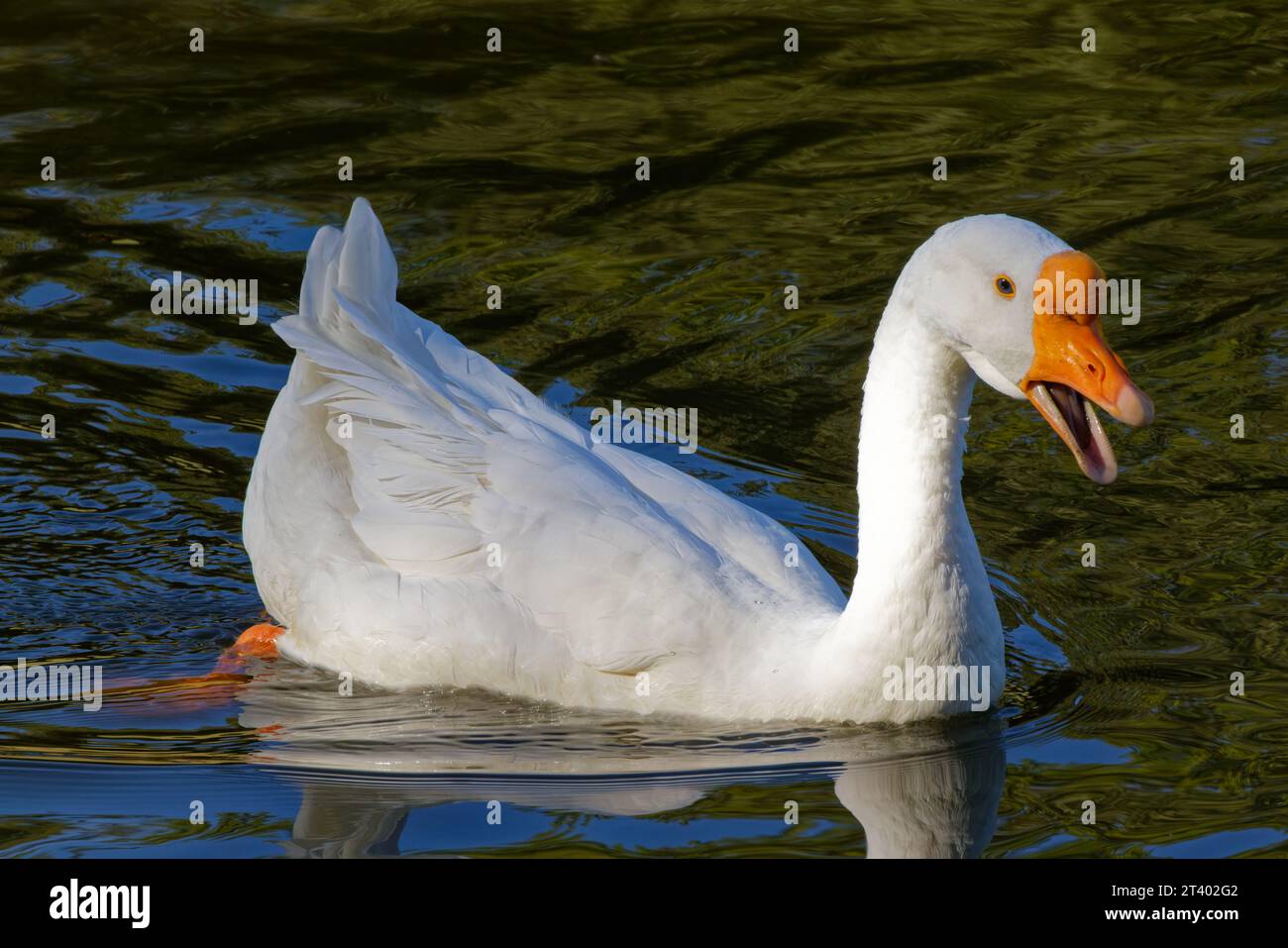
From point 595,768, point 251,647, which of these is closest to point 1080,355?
point 595,768

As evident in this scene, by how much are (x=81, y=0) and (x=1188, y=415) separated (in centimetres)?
986

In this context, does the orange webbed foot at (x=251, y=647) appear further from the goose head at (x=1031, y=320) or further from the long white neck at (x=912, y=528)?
the goose head at (x=1031, y=320)

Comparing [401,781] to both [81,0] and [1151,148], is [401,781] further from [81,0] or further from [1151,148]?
[81,0]

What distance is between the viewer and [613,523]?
22.6 ft

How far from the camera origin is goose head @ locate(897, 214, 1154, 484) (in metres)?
5.96

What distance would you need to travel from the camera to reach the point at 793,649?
6.69 metres

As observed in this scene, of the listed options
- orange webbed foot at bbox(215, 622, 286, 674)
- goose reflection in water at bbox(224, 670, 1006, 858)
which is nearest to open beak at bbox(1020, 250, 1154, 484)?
goose reflection in water at bbox(224, 670, 1006, 858)

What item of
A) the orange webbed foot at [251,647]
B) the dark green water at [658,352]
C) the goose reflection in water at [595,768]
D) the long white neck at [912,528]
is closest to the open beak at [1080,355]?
the long white neck at [912,528]

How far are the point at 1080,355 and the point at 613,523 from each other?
6.02ft

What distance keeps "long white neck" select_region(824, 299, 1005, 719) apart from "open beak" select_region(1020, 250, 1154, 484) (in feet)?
1.12

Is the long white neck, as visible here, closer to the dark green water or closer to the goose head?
the goose head

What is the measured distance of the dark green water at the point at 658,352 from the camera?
633cm

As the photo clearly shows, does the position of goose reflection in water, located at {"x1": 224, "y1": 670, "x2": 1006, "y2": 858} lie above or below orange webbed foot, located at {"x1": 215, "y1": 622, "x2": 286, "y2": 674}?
below

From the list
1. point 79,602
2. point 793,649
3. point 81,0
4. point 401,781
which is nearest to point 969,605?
point 793,649
